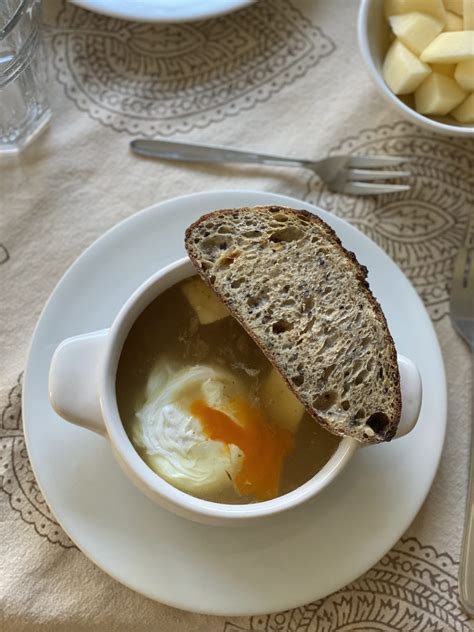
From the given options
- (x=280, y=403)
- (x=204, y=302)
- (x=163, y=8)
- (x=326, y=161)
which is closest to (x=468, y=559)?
(x=280, y=403)

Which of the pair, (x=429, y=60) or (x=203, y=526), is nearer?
(x=203, y=526)

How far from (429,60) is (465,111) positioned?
0.10 meters

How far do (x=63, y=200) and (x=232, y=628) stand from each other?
2.33 ft

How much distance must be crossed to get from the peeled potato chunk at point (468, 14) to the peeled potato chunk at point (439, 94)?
8 centimetres

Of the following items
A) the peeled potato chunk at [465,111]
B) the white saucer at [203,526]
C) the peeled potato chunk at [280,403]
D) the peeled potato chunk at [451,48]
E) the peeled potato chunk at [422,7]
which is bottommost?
the white saucer at [203,526]

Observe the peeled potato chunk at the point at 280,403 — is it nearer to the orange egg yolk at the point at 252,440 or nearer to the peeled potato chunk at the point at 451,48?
the orange egg yolk at the point at 252,440

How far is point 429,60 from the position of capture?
3.91 ft

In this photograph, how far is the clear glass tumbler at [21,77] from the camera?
1.19 m

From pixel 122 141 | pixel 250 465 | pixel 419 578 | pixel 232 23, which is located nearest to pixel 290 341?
pixel 250 465

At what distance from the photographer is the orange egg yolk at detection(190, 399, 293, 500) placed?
996 mm

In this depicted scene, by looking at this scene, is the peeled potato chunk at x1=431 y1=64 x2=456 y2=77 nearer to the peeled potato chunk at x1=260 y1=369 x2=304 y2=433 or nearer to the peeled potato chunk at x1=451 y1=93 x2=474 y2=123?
the peeled potato chunk at x1=451 y1=93 x2=474 y2=123

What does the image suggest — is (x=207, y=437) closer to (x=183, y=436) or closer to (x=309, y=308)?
(x=183, y=436)

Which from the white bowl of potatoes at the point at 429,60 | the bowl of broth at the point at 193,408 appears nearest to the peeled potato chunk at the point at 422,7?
the white bowl of potatoes at the point at 429,60

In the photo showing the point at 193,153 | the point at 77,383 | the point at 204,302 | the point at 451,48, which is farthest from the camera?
the point at 193,153
